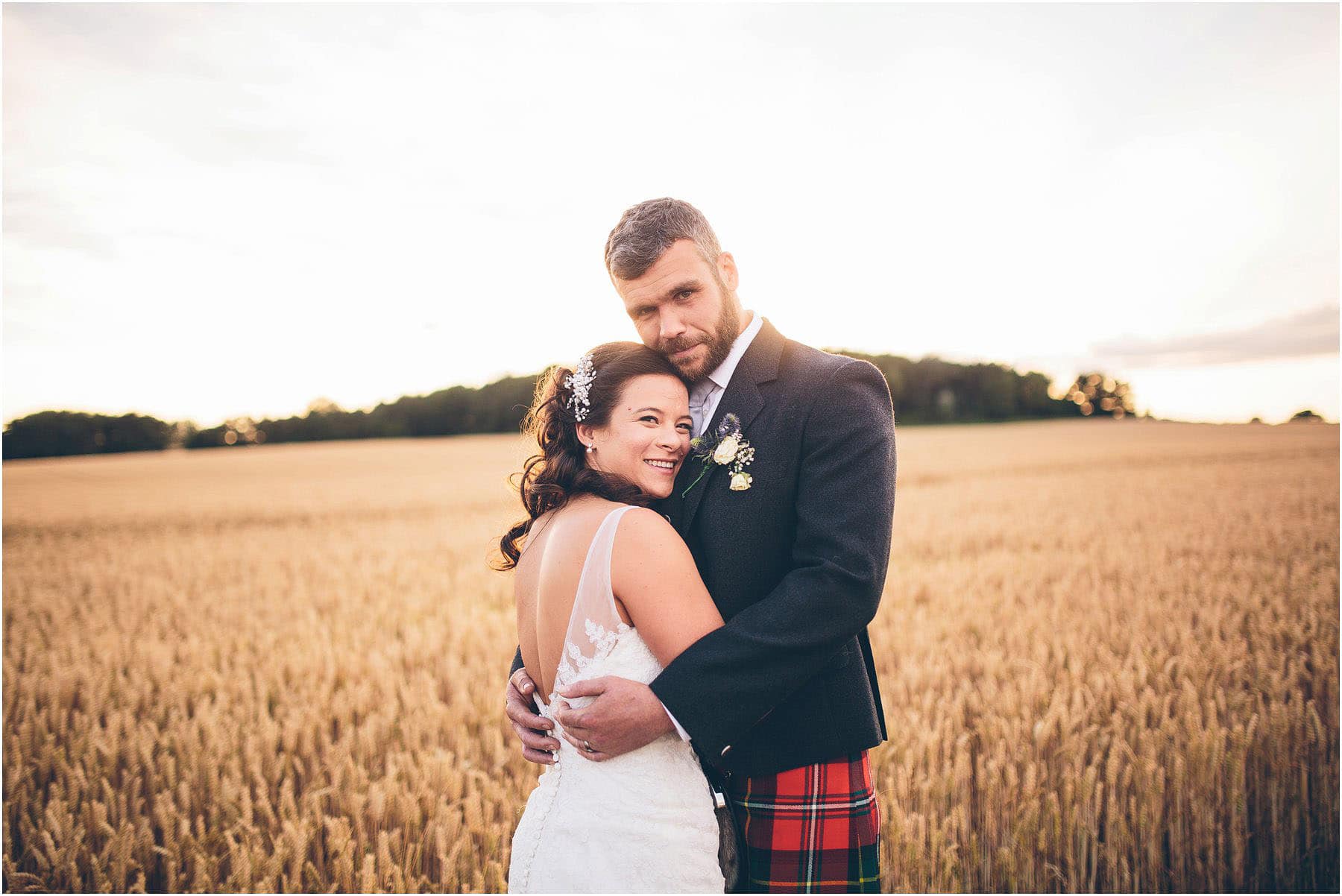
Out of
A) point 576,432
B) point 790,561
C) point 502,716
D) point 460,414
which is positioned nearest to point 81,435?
point 460,414

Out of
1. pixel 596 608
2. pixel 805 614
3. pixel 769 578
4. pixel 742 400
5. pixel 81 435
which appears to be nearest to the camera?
pixel 805 614

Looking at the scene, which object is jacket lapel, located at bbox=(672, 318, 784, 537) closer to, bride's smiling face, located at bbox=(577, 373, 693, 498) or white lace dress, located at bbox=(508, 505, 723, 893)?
bride's smiling face, located at bbox=(577, 373, 693, 498)

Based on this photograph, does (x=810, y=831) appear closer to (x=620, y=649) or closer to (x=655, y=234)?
(x=620, y=649)

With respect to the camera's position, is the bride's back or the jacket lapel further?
the jacket lapel

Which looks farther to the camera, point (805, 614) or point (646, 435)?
point (646, 435)

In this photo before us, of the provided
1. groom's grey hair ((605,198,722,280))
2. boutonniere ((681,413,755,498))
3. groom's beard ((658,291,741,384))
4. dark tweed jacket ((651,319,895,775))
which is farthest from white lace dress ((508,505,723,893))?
groom's grey hair ((605,198,722,280))

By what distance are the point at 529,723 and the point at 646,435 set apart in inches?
37.9

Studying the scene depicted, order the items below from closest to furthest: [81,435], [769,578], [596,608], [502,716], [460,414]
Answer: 1. [596,608]
2. [769,578]
3. [502,716]
4. [81,435]
5. [460,414]

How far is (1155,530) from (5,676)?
45.8ft

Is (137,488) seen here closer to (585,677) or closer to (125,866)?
(125,866)

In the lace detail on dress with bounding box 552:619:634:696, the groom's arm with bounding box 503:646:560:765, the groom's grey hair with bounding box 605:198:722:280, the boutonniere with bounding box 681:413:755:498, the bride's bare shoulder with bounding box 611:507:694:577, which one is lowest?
the groom's arm with bounding box 503:646:560:765

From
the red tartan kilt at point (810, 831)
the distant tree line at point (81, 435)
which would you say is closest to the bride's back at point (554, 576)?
the red tartan kilt at point (810, 831)

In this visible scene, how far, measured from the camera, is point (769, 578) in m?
2.11

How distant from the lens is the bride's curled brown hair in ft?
7.26
